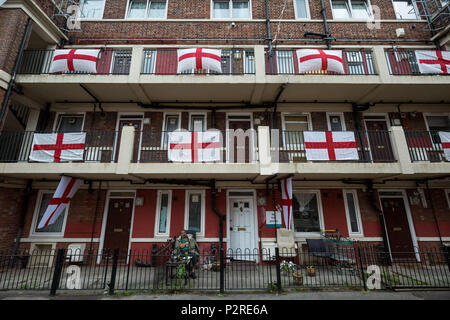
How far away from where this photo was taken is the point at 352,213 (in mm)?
8820

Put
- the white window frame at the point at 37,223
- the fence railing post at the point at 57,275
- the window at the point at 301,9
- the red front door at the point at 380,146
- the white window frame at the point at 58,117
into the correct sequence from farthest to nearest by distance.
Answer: the window at the point at 301,9, the white window frame at the point at 58,117, the red front door at the point at 380,146, the white window frame at the point at 37,223, the fence railing post at the point at 57,275

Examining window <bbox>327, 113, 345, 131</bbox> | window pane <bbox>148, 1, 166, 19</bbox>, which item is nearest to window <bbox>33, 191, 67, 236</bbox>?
window pane <bbox>148, 1, 166, 19</bbox>

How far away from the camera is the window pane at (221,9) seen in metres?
11.1

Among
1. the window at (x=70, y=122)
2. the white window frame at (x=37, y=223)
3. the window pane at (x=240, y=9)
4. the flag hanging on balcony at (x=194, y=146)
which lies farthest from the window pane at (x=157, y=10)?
the white window frame at (x=37, y=223)

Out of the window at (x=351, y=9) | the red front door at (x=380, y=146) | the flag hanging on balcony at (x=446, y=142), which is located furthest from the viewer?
the window at (x=351, y=9)

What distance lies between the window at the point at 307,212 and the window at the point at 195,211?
408 cm

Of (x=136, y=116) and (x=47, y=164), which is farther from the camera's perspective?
(x=136, y=116)

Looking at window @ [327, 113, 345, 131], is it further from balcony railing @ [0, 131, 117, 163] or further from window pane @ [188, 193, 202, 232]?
balcony railing @ [0, 131, 117, 163]

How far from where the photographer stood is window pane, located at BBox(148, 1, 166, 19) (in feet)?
36.5

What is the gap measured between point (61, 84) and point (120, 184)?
15.2 ft

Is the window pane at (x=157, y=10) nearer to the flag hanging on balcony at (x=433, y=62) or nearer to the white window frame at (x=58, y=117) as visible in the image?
the white window frame at (x=58, y=117)
